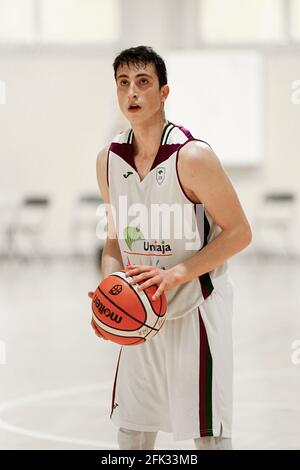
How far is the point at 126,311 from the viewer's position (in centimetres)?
291

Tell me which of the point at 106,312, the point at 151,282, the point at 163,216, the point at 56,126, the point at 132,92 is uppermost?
the point at 56,126

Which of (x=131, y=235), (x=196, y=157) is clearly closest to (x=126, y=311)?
(x=131, y=235)

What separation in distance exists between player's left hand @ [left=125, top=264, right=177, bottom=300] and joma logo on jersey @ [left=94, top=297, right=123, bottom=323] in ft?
0.51

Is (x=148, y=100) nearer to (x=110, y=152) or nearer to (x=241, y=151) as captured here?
(x=110, y=152)

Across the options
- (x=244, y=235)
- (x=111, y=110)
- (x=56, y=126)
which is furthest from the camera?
(x=56, y=126)

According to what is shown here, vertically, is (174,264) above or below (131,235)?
below

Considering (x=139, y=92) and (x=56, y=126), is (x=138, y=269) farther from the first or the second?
(x=56, y=126)

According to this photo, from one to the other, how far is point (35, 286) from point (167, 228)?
8.14 metres

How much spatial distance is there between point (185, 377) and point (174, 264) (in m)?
0.40

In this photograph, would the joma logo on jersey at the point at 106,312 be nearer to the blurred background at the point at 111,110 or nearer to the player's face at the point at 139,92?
the player's face at the point at 139,92

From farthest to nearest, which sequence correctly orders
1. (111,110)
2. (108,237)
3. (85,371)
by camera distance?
(111,110) < (85,371) < (108,237)

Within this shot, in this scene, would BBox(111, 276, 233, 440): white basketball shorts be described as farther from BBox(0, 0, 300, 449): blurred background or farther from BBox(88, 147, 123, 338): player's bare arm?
BBox(0, 0, 300, 449): blurred background

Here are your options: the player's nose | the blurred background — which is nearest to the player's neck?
the player's nose

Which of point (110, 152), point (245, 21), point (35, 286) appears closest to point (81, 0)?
point (245, 21)
